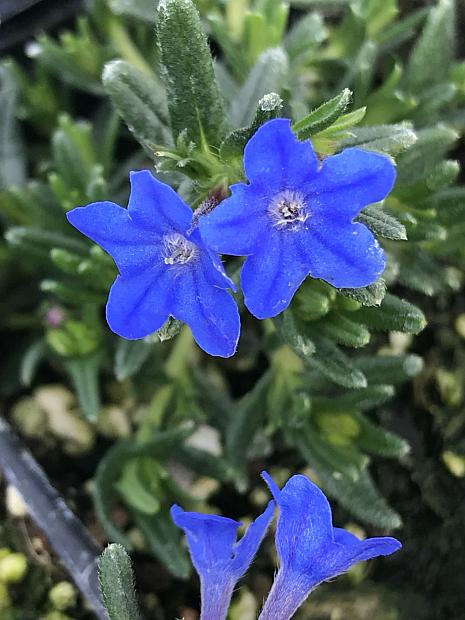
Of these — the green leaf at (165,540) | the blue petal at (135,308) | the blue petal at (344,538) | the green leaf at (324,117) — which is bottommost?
the green leaf at (165,540)

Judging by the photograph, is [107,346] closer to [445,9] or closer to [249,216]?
[249,216]

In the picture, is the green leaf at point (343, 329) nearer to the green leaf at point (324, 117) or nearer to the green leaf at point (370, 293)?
the green leaf at point (370, 293)

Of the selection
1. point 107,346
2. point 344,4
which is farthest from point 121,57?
point 107,346

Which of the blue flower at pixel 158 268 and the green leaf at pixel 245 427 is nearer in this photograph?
the blue flower at pixel 158 268

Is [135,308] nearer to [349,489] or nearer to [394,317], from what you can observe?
[394,317]

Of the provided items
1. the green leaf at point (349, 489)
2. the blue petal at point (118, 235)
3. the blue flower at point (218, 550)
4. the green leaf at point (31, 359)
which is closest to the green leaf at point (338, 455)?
the green leaf at point (349, 489)

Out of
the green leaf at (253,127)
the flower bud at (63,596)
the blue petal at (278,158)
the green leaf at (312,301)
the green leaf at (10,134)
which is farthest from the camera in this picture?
the green leaf at (10,134)

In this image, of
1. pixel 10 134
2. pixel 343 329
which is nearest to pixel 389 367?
pixel 343 329
